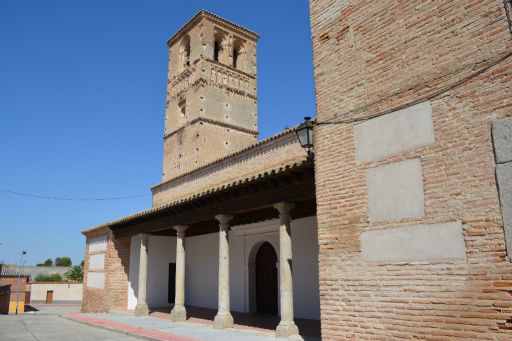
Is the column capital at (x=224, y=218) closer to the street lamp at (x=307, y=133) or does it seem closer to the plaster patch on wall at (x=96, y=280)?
the street lamp at (x=307, y=133)

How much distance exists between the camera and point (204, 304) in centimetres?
1645

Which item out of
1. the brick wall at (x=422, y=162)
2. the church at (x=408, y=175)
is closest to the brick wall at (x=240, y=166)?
the church at (x=408, y=175)

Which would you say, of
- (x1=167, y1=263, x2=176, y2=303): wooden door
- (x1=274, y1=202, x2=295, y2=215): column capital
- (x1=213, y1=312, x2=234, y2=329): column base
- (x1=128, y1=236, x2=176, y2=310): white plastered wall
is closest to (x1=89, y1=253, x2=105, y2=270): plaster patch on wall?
(x1=128, y1=236, x2=176, y2=310): white plastered wall

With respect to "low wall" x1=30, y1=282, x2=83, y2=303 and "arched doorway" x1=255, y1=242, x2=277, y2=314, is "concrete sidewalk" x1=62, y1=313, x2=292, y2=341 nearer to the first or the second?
"arched doorway" x1=255, y1=242, x2=277, y2=314

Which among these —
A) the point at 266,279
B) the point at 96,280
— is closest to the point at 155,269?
the point at 96,280

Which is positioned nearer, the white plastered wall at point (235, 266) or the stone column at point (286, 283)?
the stone column at point (286, 283)

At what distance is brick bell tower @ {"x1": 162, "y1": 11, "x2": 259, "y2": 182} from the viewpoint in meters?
24.1

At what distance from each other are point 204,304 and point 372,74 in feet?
→ 41.8

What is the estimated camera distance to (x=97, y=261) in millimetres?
17781

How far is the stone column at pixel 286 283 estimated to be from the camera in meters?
8.62

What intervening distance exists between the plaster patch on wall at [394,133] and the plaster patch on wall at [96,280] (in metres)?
13.8

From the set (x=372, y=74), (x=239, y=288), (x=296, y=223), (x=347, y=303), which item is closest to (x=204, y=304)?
(x=239, y=288)

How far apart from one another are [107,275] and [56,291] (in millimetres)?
20795

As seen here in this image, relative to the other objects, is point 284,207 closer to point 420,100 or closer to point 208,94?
point 420,100
